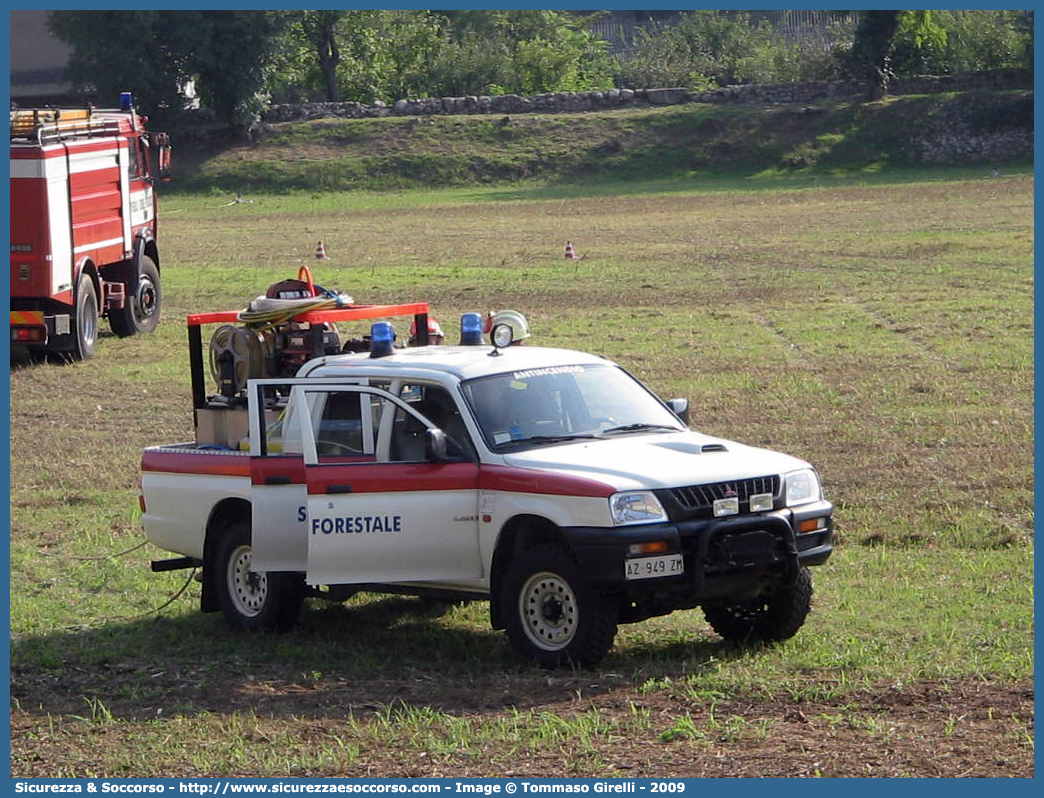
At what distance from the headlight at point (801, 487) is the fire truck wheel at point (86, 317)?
1436cm

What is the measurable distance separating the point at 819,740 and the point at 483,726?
1501mm

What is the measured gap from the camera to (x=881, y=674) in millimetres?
8164

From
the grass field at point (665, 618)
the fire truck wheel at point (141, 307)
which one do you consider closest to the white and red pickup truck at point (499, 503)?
the grass field at point (665, 618)

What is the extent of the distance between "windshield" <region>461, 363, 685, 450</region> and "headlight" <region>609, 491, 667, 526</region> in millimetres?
917

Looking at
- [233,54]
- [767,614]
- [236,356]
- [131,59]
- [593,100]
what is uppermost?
[233,54]

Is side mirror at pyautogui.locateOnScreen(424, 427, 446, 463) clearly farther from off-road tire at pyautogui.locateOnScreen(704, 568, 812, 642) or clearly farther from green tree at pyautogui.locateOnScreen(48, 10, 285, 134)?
green tree at pyautogui.locateOnScreen(48, 10, 285, 134)

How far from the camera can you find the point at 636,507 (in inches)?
319

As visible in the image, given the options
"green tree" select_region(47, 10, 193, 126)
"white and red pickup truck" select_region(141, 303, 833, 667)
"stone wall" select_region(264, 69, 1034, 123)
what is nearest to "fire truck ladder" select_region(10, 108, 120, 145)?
"white and red pickup truck" select_region(141, 303, 833, 667)

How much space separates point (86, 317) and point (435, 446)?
14.1 m

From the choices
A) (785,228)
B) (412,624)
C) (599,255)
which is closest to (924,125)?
(785,228)

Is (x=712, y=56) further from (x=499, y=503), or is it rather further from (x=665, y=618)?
(x=499, y=503)

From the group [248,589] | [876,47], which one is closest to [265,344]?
[248,589]

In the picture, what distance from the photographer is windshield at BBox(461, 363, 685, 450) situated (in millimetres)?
8969

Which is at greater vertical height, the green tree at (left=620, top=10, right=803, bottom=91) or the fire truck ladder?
the green tree at (left=620, top=10, right=803, bottom=91)
